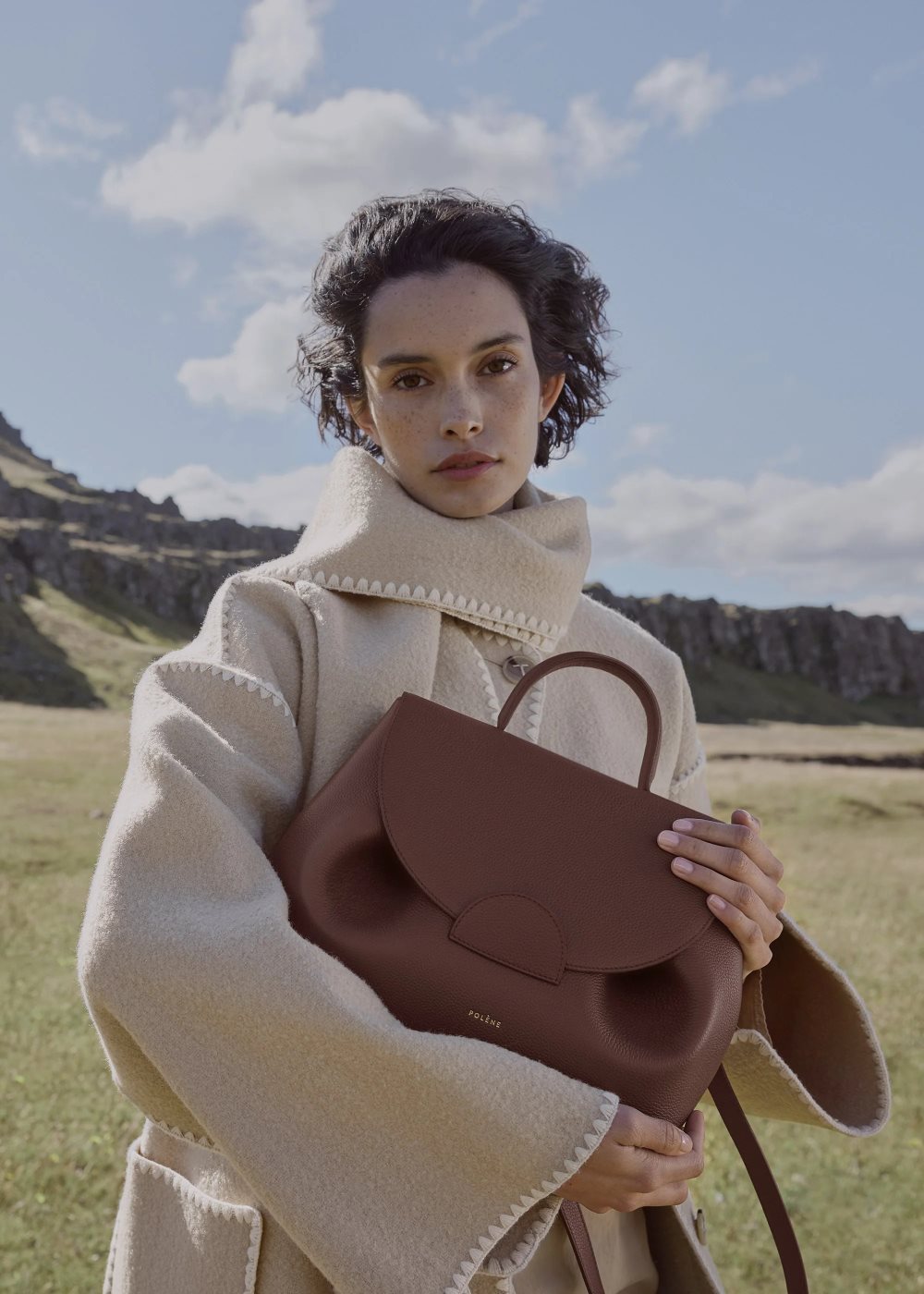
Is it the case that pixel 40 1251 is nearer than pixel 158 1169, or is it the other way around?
pixel 158 1169

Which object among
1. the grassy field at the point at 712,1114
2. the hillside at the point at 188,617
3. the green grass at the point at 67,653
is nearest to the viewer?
the grassy field at the point at 712,1114

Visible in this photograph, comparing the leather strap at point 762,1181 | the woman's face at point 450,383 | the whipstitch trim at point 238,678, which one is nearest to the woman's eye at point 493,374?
the woman's face at point 450,383

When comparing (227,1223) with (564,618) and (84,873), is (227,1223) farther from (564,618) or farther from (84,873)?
(84,873)

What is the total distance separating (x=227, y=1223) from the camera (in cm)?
204

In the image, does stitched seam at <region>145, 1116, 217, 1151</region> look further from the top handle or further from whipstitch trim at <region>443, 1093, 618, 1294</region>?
the top handle

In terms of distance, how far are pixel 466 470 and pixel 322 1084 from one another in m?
1.48

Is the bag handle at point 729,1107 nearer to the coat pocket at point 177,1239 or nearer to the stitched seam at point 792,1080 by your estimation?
the stitched seam at point 792,1080

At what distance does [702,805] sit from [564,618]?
0.84m

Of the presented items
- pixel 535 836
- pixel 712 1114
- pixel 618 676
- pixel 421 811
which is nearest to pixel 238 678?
pixel 421 811

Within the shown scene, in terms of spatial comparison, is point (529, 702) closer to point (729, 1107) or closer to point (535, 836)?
point (535, 836)

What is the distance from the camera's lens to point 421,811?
2059mm

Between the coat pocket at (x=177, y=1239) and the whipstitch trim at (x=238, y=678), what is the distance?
104 cm

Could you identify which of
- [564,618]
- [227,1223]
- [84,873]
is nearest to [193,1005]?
[227,1223]

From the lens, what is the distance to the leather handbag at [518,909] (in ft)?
6.28
